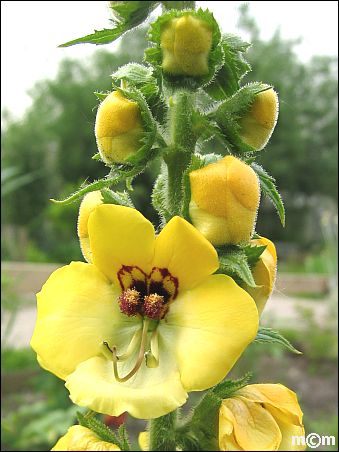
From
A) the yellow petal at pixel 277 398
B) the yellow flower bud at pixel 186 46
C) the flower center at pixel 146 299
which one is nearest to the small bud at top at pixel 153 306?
the flower center at pixel 146 299

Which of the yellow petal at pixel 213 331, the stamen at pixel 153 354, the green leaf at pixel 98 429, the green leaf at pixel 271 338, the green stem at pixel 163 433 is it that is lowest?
the green stem at pixel 163 433

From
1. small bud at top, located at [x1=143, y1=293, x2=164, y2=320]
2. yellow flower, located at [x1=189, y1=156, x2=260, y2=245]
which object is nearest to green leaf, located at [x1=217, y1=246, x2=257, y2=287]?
yellow flower, located at [x1=189, y1=156, x2=260, y2=245]

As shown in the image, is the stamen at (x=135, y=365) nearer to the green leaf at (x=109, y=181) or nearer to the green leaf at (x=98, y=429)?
the green leaf at (x=98, y=429)

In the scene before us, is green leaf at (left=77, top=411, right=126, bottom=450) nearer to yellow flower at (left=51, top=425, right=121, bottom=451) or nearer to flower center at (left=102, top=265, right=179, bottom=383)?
yellow flower at (left=51, top=425, right=121, bottom=451)

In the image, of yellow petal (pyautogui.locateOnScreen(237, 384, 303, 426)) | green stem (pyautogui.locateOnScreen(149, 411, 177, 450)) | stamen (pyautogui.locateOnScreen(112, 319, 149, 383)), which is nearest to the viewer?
stamen (pyautogui.locateOnScreen(112, 319, 149, 383))

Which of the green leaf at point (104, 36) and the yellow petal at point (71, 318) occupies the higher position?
the green leaf at point (104, 36)

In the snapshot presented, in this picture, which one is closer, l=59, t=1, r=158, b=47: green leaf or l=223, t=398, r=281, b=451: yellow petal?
l=223, t=398, r=281, b=451: yellow petal

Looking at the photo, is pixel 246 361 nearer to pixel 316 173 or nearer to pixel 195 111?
pixel 195 111
